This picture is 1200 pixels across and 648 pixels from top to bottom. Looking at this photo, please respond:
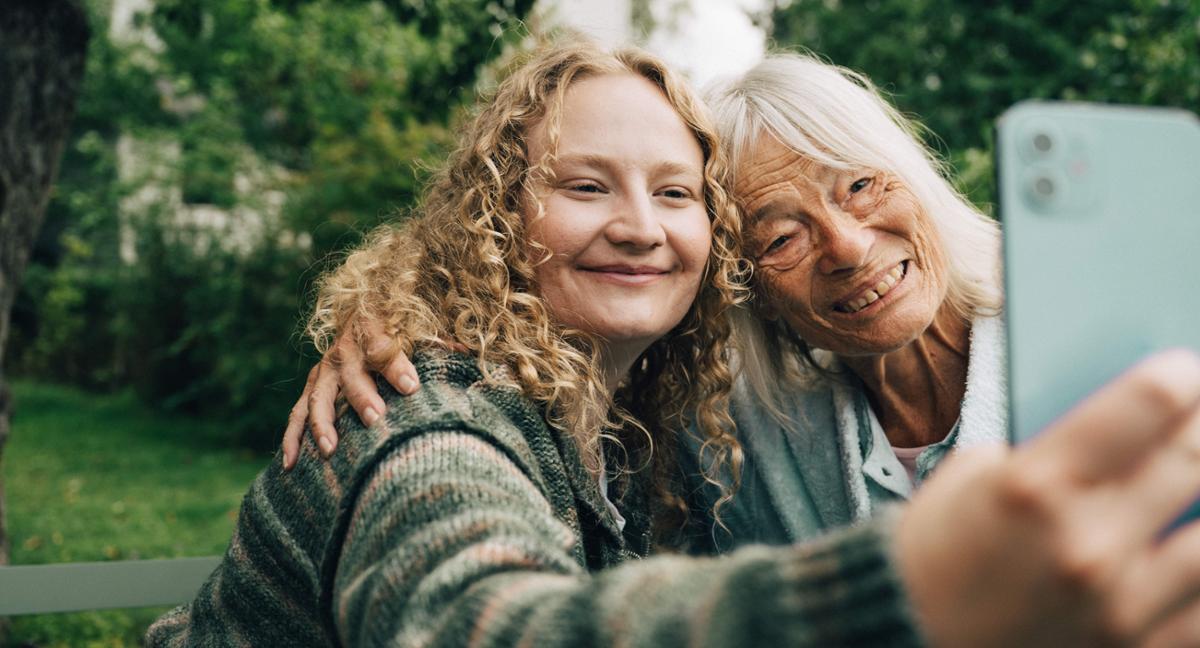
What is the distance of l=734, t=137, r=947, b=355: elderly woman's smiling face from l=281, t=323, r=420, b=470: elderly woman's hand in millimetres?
910

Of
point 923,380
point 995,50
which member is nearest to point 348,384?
point 923,380

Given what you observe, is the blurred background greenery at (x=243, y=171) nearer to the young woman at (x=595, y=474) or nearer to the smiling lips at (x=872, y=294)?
the young woman at (x=595, y=474)

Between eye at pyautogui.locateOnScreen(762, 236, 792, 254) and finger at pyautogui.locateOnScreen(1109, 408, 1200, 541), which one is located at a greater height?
finger at pyautogui.locateOnScreen(1109, 408, 1200, 541)

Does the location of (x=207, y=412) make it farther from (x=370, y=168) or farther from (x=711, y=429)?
(x=711, y=429)

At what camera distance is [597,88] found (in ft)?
6.37

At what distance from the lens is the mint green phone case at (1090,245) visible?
2.54 ft

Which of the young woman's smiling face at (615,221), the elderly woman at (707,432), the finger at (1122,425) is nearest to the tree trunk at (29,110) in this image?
the elderly woman at (707,432)

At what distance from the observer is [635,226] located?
5.99ft

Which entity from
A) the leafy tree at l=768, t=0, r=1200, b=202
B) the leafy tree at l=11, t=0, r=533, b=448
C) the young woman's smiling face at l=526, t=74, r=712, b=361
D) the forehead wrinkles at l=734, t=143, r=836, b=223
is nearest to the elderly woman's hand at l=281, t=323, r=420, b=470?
the young woman's smiling face at l=526, t=74, r=712, b=361

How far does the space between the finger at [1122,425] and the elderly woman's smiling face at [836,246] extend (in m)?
1.46

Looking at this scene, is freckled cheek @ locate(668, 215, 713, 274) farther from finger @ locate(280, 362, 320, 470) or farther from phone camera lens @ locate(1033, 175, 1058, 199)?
phone camera lens @ locate(1033, 175, 1058, 199)

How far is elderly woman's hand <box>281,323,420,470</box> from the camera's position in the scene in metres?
1.48

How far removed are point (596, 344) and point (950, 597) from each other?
127 centimetres

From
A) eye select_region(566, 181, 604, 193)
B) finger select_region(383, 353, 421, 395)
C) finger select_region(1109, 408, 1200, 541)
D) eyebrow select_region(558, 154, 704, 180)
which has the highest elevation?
finger select_region(1109, 408, 1200, 541)
